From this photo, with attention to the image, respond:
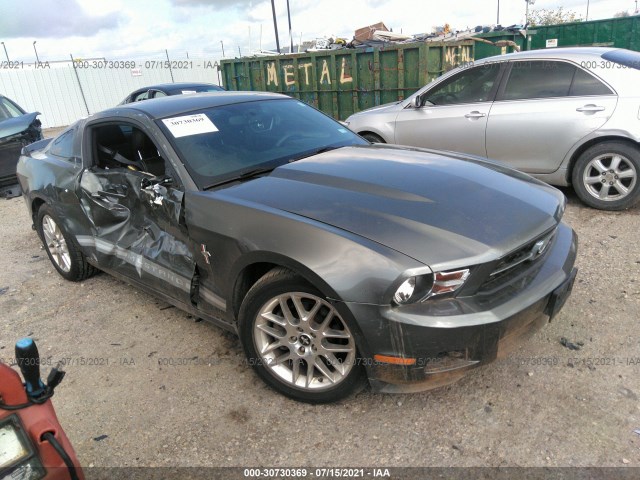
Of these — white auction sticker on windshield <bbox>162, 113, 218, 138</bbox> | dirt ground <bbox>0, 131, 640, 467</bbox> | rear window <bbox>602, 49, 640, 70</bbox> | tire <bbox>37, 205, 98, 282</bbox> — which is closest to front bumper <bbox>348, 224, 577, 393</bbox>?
dirt ground <bbox>0, 131, 640, 467</bbox>

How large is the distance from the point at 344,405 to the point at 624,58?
4.70 meters

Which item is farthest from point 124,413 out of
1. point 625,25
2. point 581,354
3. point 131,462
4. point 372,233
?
point 625,25

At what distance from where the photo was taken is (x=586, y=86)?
4918mm

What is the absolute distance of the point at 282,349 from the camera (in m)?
2.64

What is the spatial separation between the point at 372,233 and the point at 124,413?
1721mm

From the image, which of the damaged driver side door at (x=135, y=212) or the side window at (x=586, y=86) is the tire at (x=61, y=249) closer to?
the damaged driver side door at (x=135, y=212)

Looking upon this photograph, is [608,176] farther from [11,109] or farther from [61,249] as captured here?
[11,109]

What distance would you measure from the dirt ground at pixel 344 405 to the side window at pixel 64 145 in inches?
57.9

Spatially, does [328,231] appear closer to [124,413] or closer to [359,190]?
[359,190]

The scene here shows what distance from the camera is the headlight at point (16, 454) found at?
1.41 meters

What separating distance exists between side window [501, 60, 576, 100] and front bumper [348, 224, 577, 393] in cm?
360

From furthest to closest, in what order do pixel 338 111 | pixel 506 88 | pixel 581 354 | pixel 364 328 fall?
pixel 338 111
pixel 506 88
pixel 581 354
pixel 364 328

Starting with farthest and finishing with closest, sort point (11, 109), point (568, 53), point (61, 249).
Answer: point (11, 109) < point (568, 53) < point (61, 249)

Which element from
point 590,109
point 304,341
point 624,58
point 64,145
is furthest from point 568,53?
point 64,145
